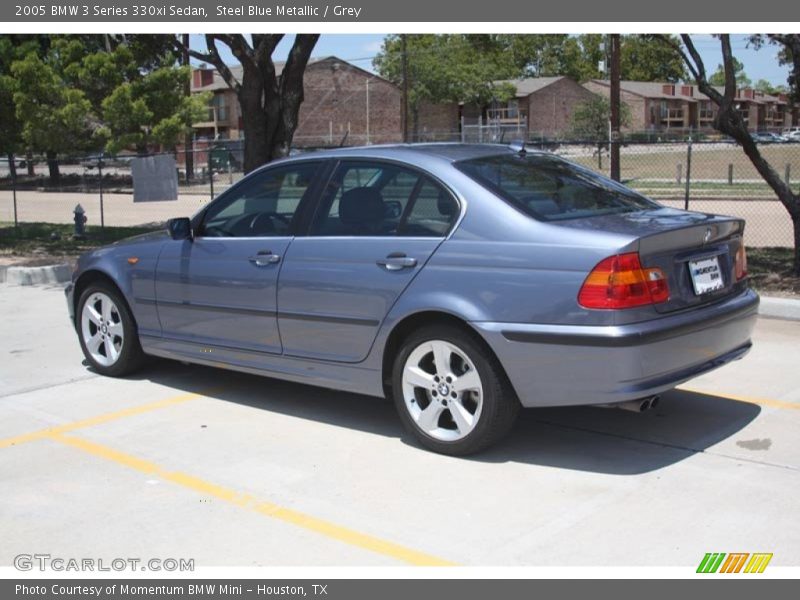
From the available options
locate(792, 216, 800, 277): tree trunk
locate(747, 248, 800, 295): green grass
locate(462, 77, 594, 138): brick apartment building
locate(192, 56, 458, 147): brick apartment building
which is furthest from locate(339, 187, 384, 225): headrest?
locate(462, 77, 594, 138): brick apartment building

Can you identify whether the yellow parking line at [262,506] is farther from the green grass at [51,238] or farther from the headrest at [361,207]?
the green grass at [51,238]

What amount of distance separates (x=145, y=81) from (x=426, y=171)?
33.8 metres

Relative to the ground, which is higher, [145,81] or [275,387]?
[145,81]

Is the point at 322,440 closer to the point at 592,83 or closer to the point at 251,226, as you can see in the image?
the point at 251,226

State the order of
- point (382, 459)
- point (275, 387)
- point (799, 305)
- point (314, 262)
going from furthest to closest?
point (799, 305)
point (275, 387)
point (314, 262)
point (382, 459)

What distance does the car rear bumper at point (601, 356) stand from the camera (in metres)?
4.72

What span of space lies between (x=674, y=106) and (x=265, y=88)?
82.3 m

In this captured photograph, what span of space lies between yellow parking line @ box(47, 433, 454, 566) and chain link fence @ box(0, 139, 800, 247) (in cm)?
619

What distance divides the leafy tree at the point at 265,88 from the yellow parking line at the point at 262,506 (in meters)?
7.88

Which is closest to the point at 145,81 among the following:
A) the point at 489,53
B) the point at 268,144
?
the point at 268,144

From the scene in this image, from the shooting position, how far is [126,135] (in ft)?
120

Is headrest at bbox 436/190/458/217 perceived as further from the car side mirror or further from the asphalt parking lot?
the car side mirror

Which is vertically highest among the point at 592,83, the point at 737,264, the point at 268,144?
the point at 592,83

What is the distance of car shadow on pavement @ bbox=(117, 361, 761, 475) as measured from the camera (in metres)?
5.32
